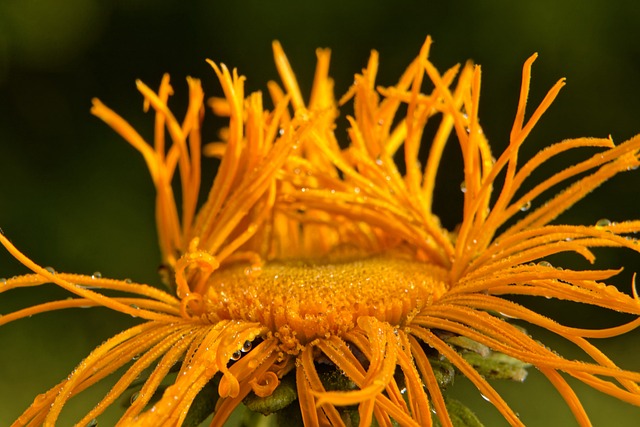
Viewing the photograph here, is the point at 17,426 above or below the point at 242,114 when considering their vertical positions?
below

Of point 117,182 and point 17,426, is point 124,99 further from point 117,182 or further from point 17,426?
point 17,426

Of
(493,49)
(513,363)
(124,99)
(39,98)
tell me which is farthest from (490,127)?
(513,363)

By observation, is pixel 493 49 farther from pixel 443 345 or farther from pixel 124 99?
pixel 443 345

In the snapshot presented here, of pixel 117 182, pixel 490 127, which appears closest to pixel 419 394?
pixel 490 127

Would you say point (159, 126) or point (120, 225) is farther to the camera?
point (120, 225)

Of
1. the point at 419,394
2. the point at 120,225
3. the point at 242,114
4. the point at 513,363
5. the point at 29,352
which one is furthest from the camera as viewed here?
the point at 120,225

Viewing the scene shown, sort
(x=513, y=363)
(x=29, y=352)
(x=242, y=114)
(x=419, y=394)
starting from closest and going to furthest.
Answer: (x=419, y=394) → (x=513, y=363) → (x=242, y=114) → (x=29, y=352)

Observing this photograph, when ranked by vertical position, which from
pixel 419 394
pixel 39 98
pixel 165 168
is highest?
pixel 39 98
